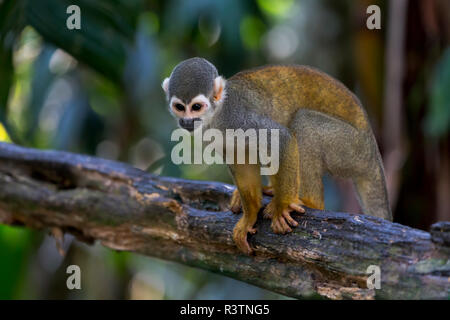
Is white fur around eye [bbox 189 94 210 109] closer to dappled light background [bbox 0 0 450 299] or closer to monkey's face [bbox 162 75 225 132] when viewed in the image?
monkey's face [bbox 162 75 225 132]

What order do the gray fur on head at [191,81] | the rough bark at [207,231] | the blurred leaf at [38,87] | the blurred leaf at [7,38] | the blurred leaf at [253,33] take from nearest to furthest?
the rough bark at [207,231] → the gray fur on head at [191,81] → the blurred leaf at [7,38] → the blurred leaf at [38,87] → the blurred leaf at [253,33]

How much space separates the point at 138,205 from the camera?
299cm

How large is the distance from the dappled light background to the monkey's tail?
66 cm

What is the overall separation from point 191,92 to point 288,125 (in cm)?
63

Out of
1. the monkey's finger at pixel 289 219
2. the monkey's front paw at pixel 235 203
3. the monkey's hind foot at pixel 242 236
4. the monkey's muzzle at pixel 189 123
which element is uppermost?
the monkey's muzzle at pixel 189 123

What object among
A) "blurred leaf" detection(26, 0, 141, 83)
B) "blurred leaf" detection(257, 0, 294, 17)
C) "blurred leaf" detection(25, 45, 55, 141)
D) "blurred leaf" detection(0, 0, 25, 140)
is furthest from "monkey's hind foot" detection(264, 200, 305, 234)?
"blurred leaf" detection(257, 0, 294, 17)

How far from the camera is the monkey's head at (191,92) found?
2340 mm

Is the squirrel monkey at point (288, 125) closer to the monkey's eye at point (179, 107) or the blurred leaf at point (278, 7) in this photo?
the monkey's eye at point (179, 107)

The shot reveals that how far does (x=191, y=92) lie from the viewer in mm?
2338

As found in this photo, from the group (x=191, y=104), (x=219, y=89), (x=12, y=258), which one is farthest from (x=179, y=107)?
(x=12, y=258)

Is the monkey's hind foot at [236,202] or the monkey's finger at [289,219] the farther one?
the monkey's hind foot at [236,202]

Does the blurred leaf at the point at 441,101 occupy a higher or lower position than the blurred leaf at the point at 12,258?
higher

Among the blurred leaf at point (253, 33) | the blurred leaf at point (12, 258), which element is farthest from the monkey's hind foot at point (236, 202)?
the blurred leaf at point (253, 33)

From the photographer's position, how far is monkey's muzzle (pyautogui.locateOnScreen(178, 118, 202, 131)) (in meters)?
2.35
